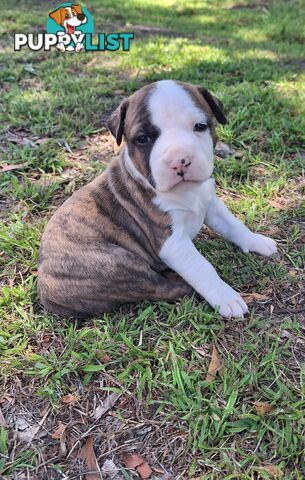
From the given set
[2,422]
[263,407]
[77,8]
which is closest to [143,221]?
[263,407]

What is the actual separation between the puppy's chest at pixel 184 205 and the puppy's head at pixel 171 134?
188mm

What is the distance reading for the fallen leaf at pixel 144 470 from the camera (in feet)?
8.73

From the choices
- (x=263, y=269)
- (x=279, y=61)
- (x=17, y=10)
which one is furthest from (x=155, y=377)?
(x=17, y=10)

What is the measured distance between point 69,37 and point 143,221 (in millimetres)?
5399

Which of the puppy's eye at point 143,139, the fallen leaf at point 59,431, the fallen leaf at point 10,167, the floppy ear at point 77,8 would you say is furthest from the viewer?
the floppy ear at point 77,8

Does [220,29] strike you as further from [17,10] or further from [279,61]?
[17,10]

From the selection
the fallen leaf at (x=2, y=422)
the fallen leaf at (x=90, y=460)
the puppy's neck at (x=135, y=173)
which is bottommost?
the fallen leaf at (x=2, y=422)

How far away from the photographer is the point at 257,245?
12.7ft

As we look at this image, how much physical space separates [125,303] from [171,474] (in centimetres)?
124

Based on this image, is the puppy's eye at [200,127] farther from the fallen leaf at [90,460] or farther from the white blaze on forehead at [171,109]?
the fallen leaf at [90,460]

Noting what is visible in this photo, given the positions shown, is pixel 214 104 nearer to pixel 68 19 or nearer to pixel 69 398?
pixel 69 398

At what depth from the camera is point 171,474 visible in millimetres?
2650

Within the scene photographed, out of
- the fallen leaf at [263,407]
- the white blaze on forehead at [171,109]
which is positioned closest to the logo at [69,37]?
the white blaze on forehead at [171,109]

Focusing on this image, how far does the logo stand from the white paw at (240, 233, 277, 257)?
15.6 ft
